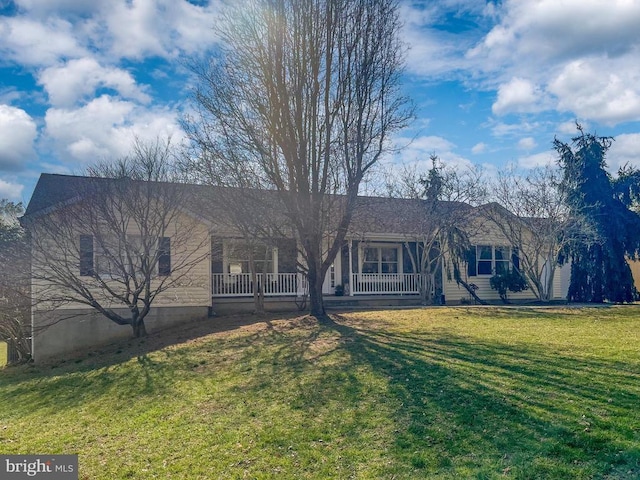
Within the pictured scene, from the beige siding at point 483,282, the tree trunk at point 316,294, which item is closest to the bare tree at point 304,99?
the tree trunk at point 316,294

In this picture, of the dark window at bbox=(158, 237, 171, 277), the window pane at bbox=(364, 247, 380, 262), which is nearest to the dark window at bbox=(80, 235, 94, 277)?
the dark window at bbox=(158, 237, 171, 277)

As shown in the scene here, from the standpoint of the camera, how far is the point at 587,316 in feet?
49.7

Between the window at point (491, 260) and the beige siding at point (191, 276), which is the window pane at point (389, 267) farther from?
the beige siding at point (191, 276)

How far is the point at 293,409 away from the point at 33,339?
11996mm

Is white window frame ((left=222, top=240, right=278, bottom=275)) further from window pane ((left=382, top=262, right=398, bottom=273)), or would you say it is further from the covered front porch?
window pane ((left=382, top=262, right=398, bottom=273))

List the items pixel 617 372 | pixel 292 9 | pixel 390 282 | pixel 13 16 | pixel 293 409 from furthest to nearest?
pixel 390 282
pixel 292 9
pixel 13 16
pixel 617 372
pixel 293 409

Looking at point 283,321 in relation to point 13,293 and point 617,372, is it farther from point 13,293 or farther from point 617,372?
point 617,372

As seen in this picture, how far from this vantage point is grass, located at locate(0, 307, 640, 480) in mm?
4941

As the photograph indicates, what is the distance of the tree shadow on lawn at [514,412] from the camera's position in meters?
4.68

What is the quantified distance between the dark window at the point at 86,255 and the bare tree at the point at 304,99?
4314 millimetres

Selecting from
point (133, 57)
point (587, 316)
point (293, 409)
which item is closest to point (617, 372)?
point (293, 409)

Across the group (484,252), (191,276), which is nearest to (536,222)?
(484,252)

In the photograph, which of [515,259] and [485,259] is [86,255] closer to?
[485,259]

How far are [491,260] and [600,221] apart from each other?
4.85 metres
